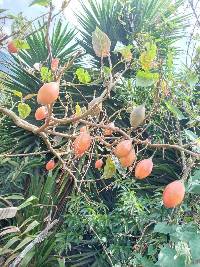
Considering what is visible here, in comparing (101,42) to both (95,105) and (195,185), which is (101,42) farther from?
(195,185)

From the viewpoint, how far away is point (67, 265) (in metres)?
3.56

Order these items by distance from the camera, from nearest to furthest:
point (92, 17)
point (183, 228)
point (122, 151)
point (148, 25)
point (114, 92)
Answer: point (122, 151)
point (183, 228)
point (114, 92)
point (148, 25)
point (92, 17)

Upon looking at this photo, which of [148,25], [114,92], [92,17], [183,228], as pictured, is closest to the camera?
[183,228]

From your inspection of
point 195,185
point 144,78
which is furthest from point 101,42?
point 195,185

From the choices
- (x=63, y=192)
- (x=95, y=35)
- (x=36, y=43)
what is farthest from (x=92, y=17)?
(x=95, y=35)

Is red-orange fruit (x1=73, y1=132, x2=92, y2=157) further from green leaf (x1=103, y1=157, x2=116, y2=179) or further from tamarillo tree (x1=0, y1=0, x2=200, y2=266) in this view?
green leaf (x1=103, y1=157, x2=116, y2=179)

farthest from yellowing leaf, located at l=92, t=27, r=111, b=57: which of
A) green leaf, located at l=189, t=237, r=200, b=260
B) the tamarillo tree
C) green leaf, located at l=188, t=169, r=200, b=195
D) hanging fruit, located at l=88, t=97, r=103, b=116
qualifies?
green leaf, located at l=189, t=237, r=200, b=260

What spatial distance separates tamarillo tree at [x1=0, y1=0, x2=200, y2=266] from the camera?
3.84 ft

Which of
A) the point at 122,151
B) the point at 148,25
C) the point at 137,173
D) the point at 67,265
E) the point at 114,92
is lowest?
the point at 67,265

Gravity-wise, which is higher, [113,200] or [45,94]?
[45,94]

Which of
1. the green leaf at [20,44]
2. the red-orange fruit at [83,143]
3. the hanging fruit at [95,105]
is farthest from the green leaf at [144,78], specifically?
the green leaf at [20,44]

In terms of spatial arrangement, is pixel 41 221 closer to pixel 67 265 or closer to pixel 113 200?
pixel 67 265

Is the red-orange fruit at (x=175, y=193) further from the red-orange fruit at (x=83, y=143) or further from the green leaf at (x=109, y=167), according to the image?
the green leaf at (x=109, y=167)

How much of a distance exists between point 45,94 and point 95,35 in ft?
0.99
